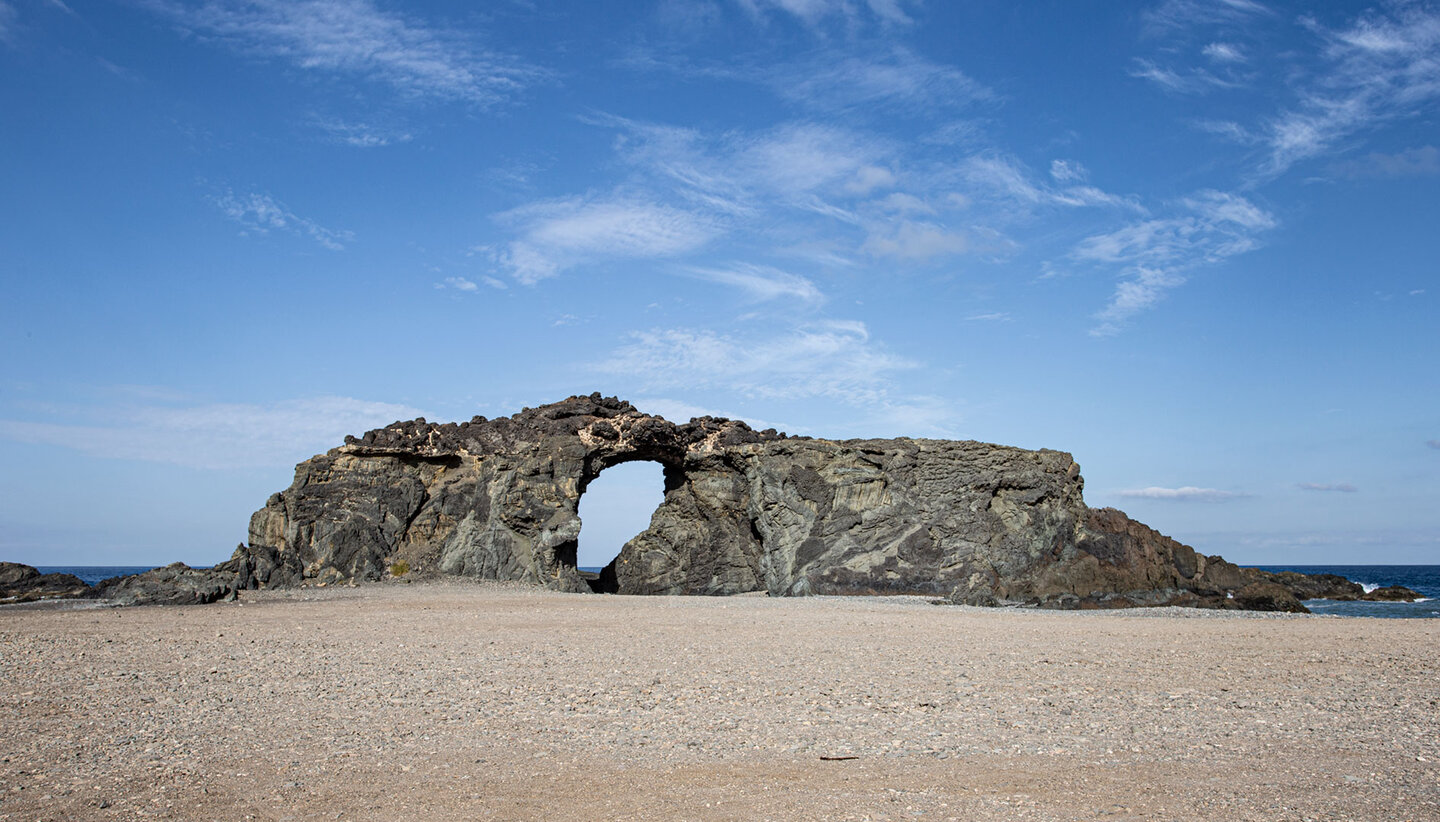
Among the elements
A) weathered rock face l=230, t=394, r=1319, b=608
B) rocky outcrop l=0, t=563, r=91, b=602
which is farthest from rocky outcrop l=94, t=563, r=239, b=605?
rocky outcrop l=0, t=563, r=91, b=602

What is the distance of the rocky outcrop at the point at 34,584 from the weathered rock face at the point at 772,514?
5722 millimetres

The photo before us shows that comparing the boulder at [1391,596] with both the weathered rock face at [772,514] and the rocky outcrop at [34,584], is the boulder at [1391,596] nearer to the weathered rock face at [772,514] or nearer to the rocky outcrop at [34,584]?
the weathered rock face at [772,514]

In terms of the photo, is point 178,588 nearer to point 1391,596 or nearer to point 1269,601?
point 1269,601

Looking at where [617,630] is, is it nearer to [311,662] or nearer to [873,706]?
[311,662]

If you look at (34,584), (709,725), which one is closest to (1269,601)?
(709,725)

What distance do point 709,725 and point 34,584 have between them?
29.8 m

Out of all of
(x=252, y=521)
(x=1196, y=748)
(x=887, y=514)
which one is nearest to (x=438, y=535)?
(x=252, y=521)

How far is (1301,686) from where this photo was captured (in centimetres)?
952

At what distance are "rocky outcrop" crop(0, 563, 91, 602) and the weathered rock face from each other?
5.72 meters

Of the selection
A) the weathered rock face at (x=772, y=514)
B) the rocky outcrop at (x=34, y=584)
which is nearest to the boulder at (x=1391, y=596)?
the weathered rock face at (x=772, y=514)

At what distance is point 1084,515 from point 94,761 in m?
25.9

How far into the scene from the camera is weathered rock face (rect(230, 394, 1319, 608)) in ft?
84.5

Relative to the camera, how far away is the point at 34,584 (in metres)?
28.5

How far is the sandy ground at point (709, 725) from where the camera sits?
5.51 m
